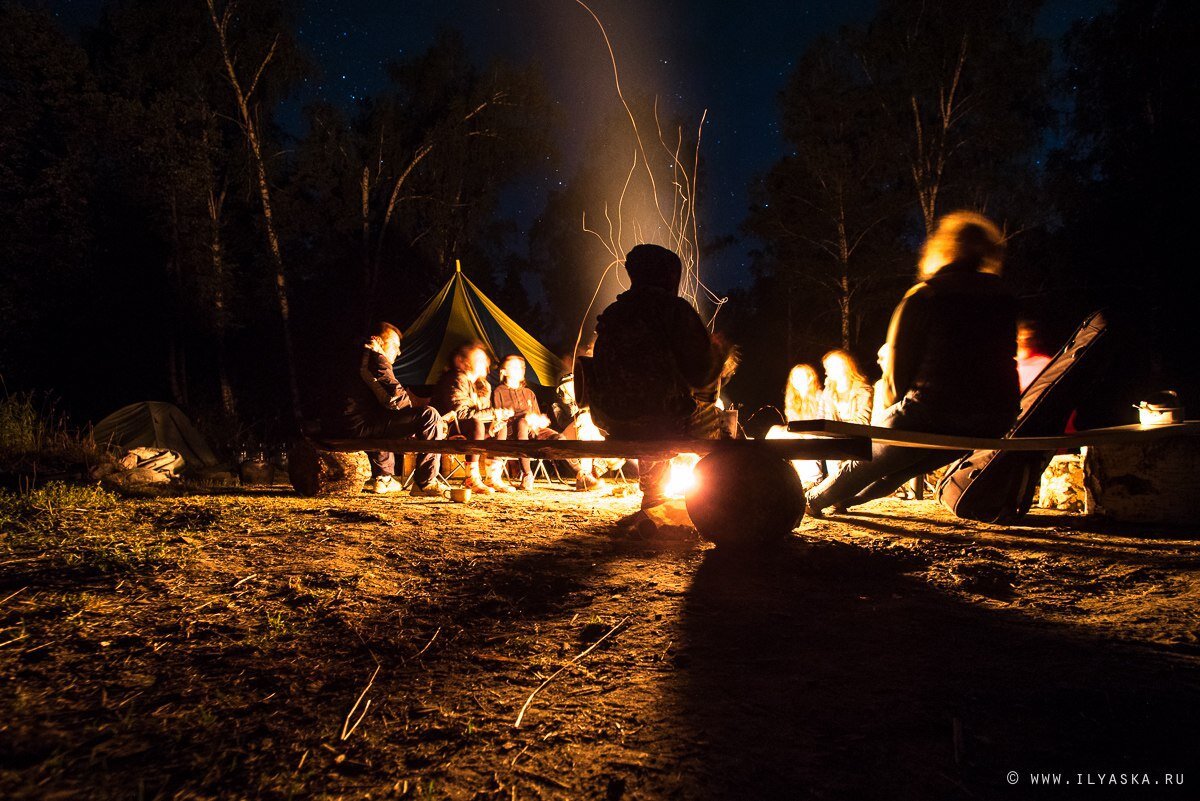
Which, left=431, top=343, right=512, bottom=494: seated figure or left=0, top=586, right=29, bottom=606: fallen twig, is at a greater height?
left=431, top=343, right=512, bottom=494: seated figure

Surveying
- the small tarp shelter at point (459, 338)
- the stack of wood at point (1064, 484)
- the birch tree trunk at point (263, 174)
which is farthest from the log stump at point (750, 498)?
the birch tree trunk at point (263, 174)

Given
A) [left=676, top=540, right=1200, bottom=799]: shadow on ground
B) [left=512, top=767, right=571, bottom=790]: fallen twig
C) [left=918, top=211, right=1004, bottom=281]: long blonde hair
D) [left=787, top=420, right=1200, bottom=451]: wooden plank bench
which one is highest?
[left=918, top=211, right=1004, bottom=281]: long blonde hair

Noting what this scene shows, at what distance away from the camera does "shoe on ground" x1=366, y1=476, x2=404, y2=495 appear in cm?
558

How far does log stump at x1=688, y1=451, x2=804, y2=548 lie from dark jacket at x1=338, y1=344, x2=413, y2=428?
362 centimetres

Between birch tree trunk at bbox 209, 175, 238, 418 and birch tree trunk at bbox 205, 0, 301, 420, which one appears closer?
birch tree trunk at bbox 205, 0, 301, 420

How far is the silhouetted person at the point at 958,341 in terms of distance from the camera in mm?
3020

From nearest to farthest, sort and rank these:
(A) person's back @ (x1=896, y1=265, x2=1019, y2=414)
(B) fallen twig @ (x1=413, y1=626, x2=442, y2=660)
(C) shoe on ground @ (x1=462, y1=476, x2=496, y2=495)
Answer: (B) fallen twig @ (x1=413, y1=626, x2=442, y2=660)
(A) person's back @ (x1=896, y1=265, x2=1019, y2=414)
(C) shoe on ground @ (x1=462, y1=476, x2=496, y2=495)

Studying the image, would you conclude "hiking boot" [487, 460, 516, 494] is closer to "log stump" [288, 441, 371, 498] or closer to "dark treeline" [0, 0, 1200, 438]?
"log stump" [288, 441, 371, 498]

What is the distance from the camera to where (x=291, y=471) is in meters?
5.15

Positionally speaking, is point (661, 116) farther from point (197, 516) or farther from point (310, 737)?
point (310, 737)

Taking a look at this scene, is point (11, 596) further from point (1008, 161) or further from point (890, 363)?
point (1008, 161)

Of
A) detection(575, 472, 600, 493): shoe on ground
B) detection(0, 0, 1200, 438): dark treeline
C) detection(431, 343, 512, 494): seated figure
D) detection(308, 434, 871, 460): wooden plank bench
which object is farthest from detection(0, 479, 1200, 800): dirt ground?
detection(0, 0, 1200, 438): dark treeline

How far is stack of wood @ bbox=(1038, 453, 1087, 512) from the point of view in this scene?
4316mm

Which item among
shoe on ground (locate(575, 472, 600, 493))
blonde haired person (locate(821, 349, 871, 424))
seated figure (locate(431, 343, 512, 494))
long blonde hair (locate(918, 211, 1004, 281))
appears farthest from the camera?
shoe on ground (locate(575, 472, 600, 493))
